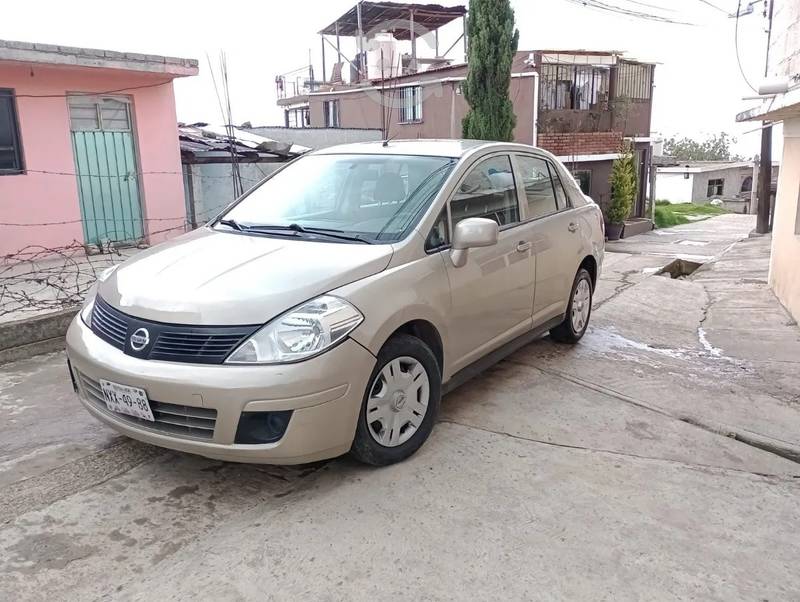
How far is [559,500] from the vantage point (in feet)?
10.5

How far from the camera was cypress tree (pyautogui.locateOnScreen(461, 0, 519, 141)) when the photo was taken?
12.8 meters

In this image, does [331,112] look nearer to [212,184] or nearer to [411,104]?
[411,104]

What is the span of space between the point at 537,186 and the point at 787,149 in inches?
229

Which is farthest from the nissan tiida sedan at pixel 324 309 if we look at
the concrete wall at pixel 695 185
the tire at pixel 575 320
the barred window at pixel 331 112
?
the concrete wall at pixel 695 185

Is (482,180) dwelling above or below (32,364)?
above

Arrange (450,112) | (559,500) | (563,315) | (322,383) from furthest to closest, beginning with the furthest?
(450,112) → (563,315) → (559,500) → (322,383)

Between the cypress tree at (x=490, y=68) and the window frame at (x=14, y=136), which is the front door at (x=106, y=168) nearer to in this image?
the window frame at (x=14, y=136)

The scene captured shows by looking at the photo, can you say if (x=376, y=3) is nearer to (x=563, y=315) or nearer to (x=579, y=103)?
(x=579, y=103)

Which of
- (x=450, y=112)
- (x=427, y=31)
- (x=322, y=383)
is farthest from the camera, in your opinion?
(x=427, y=31)

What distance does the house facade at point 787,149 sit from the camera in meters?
7.66

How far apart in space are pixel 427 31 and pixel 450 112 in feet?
24.1

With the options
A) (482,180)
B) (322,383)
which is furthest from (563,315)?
(322,383)

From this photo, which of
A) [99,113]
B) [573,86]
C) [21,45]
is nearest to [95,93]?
[99,113]

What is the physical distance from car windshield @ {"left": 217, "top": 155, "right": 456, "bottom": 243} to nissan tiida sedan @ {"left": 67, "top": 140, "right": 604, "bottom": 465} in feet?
0.04
